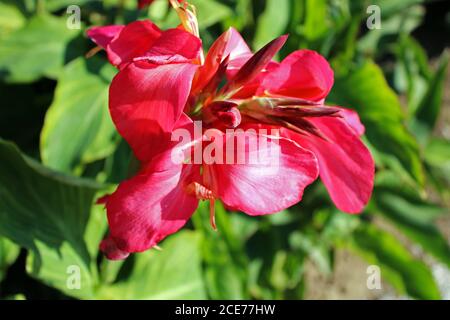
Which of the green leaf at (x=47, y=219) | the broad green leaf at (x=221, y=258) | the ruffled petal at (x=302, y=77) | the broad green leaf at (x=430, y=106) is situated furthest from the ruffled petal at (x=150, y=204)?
the broad green leaf at (x=430, y=106)

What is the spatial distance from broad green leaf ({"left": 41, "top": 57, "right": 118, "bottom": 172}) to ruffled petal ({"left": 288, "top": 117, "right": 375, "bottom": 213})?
0.51m

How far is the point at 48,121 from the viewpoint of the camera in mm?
1029

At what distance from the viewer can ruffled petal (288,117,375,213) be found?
622mm

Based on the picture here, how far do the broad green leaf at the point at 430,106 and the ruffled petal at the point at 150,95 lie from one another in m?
1.21

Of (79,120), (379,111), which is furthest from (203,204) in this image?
(379,111)

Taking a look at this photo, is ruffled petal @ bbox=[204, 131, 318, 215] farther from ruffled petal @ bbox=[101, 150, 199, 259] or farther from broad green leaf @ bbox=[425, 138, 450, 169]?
broad green leaf @ bbox=[425, 138, 450, 169]

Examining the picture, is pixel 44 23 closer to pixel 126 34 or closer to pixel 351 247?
pixel 126 34

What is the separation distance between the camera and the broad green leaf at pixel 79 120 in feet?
3.36

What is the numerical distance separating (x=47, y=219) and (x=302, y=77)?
19.4 inches

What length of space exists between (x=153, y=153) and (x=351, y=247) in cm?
117

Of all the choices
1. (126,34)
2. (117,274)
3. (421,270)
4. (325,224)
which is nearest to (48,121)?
(117,274)

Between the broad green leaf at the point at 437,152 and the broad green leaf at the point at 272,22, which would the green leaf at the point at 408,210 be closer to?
the broad green leaf at the point at 437,152

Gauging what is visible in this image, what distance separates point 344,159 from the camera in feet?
2.06

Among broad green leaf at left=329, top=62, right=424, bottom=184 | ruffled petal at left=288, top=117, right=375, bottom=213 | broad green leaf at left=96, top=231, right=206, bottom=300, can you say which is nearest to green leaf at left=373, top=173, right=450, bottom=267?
broad green leaf at left=329, top=62, right=424, bottom=184
